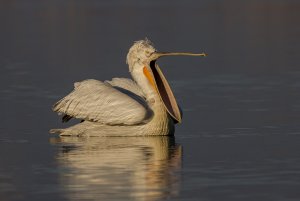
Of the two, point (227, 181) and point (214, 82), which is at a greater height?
point (214, 82)

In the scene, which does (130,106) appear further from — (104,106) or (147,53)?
(147,53)

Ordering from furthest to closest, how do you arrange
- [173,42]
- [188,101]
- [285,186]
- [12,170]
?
[173,42] → [188,101] → [12,170] → [285,186]

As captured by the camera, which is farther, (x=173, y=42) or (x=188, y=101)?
(x=173, y=42)

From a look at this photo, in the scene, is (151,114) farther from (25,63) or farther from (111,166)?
(25,63)

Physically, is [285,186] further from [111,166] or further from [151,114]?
[151,114]

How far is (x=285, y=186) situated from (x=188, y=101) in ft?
18.2

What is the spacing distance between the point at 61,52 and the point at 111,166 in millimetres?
11896

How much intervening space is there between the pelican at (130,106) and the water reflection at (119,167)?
0.14 m

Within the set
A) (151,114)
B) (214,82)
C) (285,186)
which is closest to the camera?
(285,186)

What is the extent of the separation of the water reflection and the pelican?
0.46 ft

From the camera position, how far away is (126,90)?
13844 mm

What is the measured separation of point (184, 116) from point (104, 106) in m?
1.44

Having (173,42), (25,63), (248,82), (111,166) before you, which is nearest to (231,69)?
(248,82)

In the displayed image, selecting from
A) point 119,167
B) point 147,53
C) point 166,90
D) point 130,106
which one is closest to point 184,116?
point 166,90
